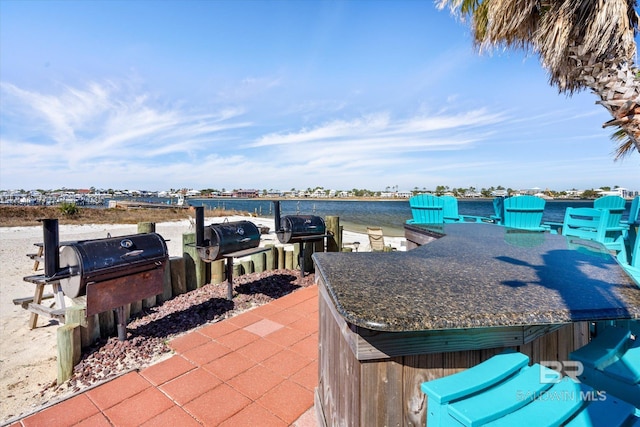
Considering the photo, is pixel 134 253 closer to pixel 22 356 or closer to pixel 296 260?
pixel 22 356

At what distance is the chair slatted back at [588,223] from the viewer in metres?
A: 4.66

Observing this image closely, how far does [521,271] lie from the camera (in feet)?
5.74

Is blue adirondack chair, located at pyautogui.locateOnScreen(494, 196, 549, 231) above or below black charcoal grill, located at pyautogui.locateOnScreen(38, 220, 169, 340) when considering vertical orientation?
above

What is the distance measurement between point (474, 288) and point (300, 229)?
4.64 metres

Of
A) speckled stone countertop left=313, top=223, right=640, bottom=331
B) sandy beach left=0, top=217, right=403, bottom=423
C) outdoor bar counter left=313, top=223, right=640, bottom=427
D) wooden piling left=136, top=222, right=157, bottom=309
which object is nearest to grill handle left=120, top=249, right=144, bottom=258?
sandy beach left=0, top=217, right=403, bottom=423

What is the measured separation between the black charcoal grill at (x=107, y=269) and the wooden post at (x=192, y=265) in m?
1.18

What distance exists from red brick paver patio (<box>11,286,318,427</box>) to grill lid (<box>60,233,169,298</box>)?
3.27 ft

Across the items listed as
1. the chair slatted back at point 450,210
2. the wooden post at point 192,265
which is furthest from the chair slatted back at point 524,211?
the wooden post at point 192,265

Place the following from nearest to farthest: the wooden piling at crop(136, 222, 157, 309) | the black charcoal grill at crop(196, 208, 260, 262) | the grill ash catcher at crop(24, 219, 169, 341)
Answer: the grill ash catcher at crop(24, 219, 169, 341), the wooden piling at crop(136, 222, 157, 309), the black charcoal grill at crop(196, 208, 260, 262)

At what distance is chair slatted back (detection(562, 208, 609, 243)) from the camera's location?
4656mm

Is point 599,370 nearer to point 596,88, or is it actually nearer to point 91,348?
point 91,348

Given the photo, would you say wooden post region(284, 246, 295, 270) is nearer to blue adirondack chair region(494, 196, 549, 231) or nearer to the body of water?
the body of water

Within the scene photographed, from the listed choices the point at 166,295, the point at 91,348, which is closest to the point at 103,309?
the point at 91,348

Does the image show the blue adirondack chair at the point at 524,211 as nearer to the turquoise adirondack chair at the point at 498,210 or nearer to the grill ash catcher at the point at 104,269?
the turquoise adirondack chair at the point at 498,210
